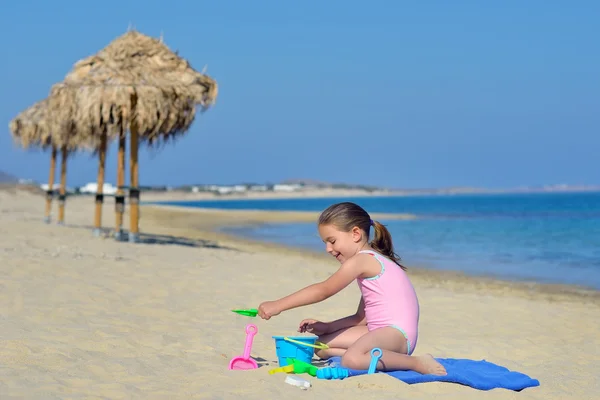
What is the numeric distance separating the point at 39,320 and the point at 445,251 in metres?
14.5

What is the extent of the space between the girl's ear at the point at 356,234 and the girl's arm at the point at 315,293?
15 centimetres

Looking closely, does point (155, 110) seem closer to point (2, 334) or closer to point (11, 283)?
point (11, 283)

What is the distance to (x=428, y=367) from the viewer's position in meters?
4.57

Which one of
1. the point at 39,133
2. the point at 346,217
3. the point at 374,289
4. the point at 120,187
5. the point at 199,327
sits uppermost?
the point at 39,133

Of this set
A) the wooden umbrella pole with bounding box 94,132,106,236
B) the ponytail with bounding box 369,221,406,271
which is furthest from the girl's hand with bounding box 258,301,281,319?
the wooden umbrella pole with bounding box 94,132,106,236

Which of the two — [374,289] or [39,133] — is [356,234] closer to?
[374,289]

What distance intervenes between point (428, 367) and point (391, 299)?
0.50m

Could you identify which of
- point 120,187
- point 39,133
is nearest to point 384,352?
point 120,187

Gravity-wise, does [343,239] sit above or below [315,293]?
above

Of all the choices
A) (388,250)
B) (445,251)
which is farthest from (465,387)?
(445,251)

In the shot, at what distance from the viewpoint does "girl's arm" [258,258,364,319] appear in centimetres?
423

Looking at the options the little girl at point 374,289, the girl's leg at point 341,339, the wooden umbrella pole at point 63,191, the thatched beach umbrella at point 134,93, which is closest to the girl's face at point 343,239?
the little girl at point 374,289

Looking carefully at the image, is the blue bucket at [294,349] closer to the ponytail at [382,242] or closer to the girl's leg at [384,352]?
the girl's leg at [384,352]

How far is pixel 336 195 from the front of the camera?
15200cm
